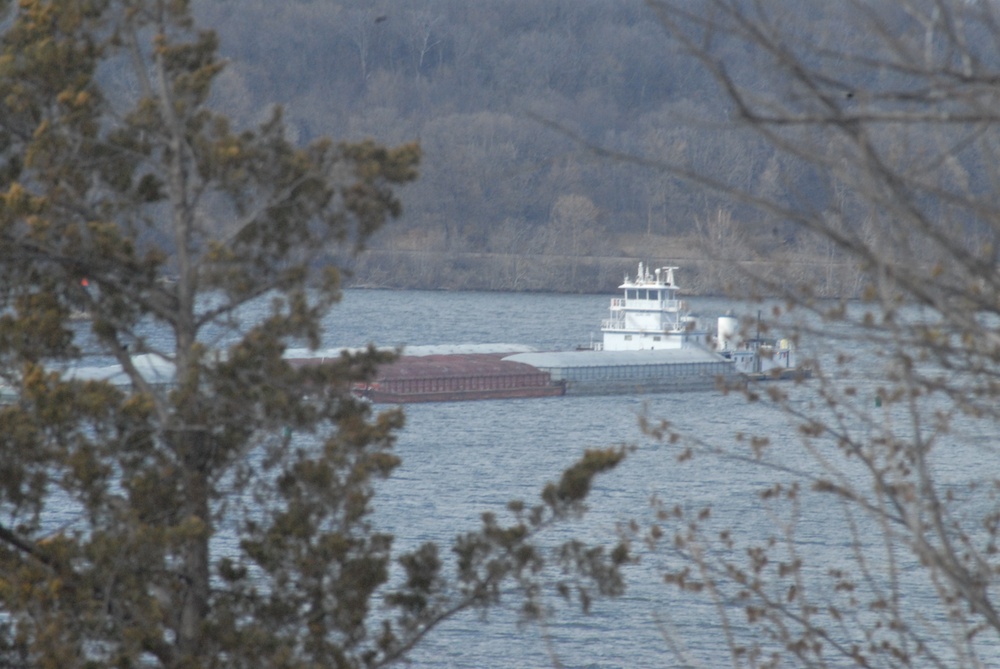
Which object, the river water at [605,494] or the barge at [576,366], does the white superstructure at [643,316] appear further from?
the river water at [605,494]

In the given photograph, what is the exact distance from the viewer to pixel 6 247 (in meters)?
8.11

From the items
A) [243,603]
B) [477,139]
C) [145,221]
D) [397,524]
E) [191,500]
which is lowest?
[397,524]

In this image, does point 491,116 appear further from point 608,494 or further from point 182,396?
point 182,396

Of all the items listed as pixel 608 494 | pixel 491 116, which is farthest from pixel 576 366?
pixel 491 116

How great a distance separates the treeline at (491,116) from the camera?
10181 cm

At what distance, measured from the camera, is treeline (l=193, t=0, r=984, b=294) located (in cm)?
10181

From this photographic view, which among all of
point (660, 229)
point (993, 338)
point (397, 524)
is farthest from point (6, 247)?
point (660, 229)

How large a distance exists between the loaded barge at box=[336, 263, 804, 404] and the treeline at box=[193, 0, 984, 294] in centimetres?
2258

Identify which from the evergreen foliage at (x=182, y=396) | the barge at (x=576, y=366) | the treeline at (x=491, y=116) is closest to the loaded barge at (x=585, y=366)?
the barge at (x=576, y=366)

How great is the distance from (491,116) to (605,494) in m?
82.4

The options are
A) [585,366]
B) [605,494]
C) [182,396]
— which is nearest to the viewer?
[182,396]

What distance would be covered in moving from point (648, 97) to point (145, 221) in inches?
4205

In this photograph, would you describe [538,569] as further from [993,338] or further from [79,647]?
[993,338]

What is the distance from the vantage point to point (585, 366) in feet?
189
